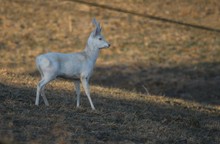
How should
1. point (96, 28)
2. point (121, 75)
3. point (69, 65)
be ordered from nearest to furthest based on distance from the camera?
point (69, 65) < point (96, 28) < point (121, 75)

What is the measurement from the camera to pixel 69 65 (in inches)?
472

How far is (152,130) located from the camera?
38.5ft

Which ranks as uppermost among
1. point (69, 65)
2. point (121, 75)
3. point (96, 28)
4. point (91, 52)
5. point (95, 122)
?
point (96, 28)

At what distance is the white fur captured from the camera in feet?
38.2

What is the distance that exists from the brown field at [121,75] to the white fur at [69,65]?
541 millimetres

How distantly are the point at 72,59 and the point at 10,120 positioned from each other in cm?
207

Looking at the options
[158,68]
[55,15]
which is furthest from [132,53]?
[55,15]

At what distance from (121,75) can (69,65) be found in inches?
568

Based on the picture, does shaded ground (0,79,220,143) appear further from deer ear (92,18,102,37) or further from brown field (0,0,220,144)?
deer ear (92,18,102,37)

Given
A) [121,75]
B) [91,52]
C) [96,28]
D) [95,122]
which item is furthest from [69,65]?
[121,75]

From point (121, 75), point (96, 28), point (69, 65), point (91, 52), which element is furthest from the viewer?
point (121, 75)

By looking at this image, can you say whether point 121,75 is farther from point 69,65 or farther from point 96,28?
point 69,65

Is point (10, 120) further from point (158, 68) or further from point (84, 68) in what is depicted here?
point (158, 68)

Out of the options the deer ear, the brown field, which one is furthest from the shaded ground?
the deer ear
